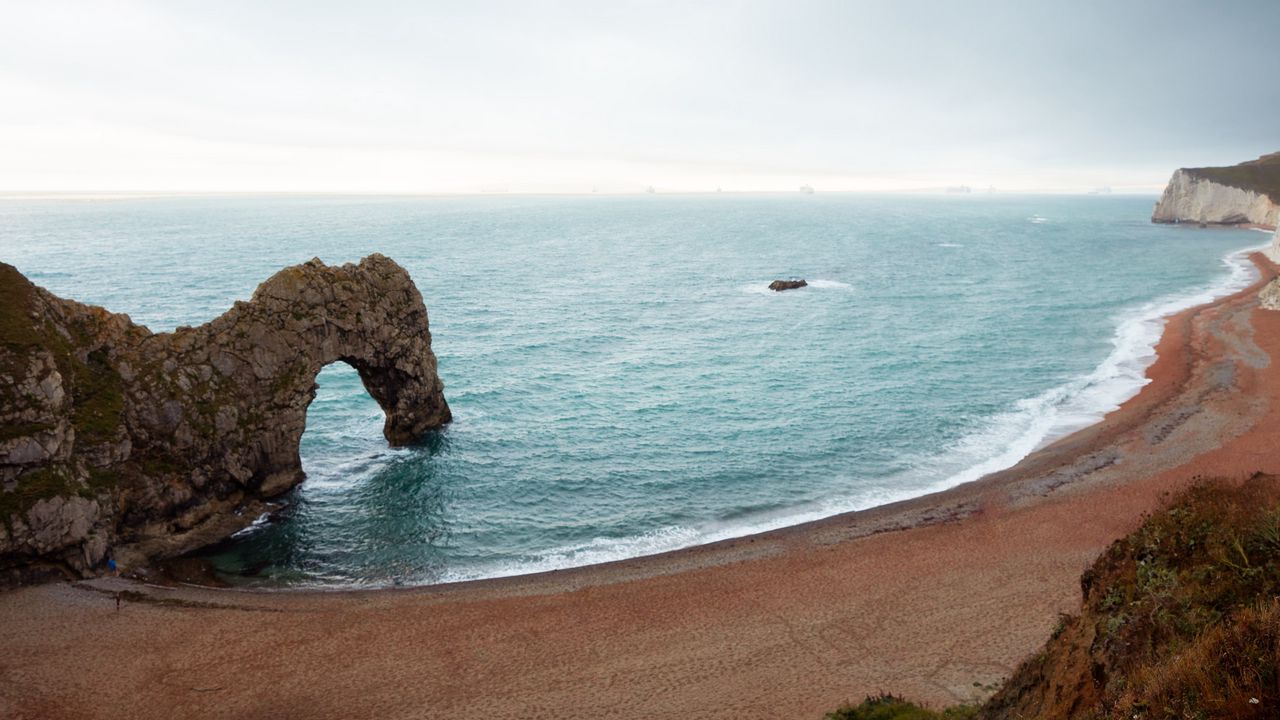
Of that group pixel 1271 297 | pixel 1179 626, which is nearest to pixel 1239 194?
pixel 1271 297

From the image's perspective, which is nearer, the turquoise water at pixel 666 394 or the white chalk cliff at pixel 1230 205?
the turquoise water at pixel 666 394

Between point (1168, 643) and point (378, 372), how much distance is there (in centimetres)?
4265

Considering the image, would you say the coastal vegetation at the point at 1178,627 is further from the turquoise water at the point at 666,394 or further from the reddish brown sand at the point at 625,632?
the turquoise water at the point at 666,394

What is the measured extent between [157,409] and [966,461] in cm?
4506

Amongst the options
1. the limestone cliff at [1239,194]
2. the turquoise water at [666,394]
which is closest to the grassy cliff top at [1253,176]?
the limestone cliff at [1239,194]

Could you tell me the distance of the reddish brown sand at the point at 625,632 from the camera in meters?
24.1

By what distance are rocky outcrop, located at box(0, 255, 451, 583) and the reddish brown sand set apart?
3.28 metres

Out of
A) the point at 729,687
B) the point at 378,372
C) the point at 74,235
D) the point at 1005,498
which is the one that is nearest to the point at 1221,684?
Result: the point at 729,687

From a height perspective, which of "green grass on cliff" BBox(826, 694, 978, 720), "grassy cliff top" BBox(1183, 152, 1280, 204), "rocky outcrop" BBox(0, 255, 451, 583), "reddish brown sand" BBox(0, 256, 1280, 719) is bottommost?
"reddish brown sand" BBox(0, 256, 1280, 719)

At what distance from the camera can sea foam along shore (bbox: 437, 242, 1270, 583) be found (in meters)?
35.5

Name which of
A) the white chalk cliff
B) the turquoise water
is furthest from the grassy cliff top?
the turquoise water

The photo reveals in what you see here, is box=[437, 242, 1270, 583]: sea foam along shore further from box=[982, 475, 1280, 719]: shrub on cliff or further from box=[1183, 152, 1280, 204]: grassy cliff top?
box=[1183, 152, 1280, 204]: grassy cliff top

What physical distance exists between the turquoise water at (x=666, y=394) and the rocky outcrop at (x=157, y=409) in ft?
10.6

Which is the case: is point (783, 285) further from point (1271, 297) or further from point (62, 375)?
point (62, 375)
